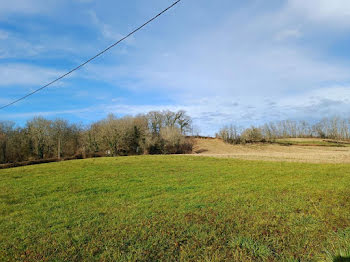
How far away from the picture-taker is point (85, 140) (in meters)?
53.3

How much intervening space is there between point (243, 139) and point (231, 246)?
72.3m

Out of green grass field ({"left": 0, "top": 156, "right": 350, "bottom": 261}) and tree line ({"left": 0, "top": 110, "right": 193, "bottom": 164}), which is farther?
tree line ({"left": 0, "top": 110, "right": 193, "bottom": 164})

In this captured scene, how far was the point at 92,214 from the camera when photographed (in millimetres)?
6598

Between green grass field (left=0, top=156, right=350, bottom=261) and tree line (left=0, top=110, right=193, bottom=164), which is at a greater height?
tree line (left=0, top=110, right=193, bottom=164)

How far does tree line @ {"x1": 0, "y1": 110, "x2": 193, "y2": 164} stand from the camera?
160ft

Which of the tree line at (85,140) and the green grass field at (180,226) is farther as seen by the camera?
the tree line at (85,140)

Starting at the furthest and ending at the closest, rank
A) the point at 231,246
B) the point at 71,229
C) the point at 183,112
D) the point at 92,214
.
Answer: the point at 183,112 → the point at 92,214 → the point at 71,229 → the point at 231,246

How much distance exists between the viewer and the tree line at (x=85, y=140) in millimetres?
48662

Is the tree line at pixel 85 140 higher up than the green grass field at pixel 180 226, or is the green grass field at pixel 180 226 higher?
the tree line at pixel 85 140

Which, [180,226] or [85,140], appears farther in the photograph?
[85,140]

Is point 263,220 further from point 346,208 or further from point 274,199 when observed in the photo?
point 346,208

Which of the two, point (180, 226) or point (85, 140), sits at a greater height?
point (85, 140)

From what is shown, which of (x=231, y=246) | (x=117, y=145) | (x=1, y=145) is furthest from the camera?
(x=117, y=145)

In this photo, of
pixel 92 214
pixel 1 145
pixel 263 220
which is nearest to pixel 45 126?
→ pixel 1 145
